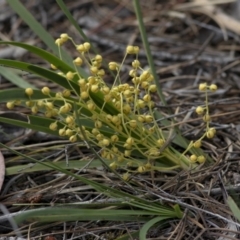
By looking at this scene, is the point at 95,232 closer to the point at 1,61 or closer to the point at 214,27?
the point at 1,61

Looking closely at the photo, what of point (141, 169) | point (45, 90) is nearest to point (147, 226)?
point (141, 169)

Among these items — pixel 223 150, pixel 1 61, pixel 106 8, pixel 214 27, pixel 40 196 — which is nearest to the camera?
pixel 1 61

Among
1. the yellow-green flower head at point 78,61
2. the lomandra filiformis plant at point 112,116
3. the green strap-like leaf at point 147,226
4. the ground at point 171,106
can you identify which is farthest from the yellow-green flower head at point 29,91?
the green strap-like leaf at point 147,226

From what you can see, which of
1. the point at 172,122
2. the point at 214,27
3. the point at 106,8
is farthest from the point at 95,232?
the point at 106,8

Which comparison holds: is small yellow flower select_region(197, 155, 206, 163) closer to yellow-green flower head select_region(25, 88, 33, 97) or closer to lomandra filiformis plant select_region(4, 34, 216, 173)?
lomandra filiformis plant select_region(4, 34, 216, 173)

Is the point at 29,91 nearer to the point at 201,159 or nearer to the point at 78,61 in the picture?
the point at 78,61

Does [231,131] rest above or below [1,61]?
below
